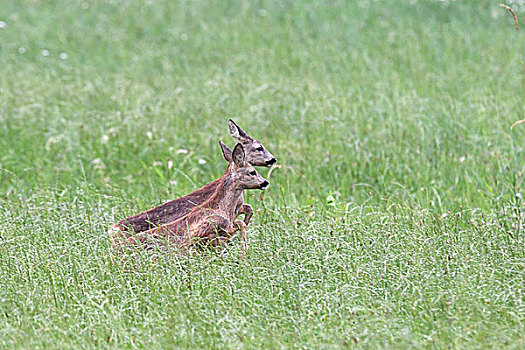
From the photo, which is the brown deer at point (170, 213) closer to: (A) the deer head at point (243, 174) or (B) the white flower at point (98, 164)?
(A) the deer head at point (243, 174)

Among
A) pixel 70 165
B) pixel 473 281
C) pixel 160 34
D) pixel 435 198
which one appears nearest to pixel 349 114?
pixel 435 198

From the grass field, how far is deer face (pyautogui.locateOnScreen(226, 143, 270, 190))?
46 centimetres

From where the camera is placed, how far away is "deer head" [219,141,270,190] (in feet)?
16.6

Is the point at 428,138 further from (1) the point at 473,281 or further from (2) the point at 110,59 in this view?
(2) the point at 110,59

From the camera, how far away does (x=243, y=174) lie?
16.6 feet

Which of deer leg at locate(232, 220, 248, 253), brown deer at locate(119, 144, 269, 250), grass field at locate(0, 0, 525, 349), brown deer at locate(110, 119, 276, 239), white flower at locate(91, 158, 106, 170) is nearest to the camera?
grass field at locate(0, 0, 525, 349)

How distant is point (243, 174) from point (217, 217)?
325 millimetres

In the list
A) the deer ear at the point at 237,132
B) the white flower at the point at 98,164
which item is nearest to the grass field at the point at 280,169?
the white flower at the point at 98,164

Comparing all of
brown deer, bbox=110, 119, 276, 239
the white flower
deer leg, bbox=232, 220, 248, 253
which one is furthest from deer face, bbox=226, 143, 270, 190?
the white flower

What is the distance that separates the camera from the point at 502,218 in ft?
20.0

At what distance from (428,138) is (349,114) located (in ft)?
3.70

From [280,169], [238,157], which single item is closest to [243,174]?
[238,157]

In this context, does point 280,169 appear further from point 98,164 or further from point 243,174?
point 243,174

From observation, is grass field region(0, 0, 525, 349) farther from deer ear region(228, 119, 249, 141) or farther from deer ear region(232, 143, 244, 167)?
deer ear region(228, 119, 249, 141)
